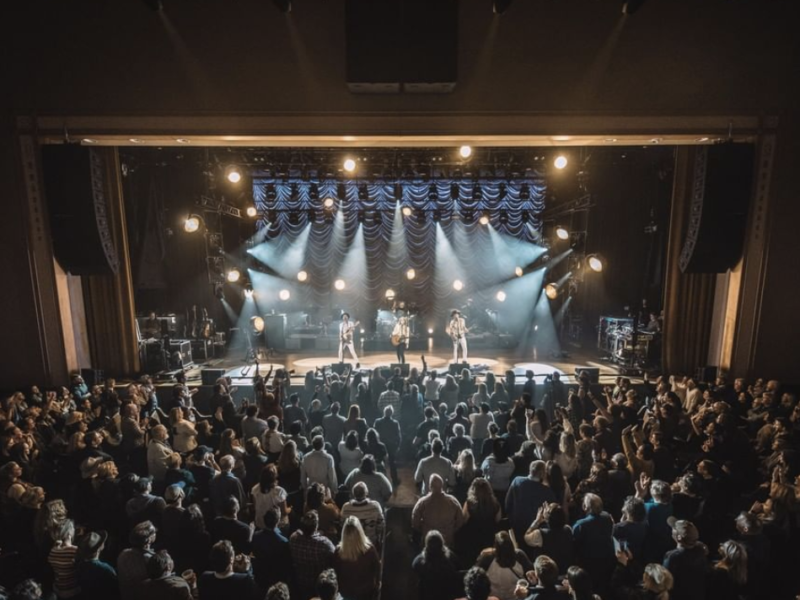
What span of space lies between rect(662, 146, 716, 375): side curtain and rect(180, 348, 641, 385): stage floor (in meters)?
1.08

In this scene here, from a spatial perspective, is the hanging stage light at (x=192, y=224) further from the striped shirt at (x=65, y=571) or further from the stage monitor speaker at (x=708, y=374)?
the stage monitor speaker at (x=708, y=374)

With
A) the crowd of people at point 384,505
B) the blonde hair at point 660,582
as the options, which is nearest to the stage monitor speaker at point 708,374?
the crowd of people at point 384,505

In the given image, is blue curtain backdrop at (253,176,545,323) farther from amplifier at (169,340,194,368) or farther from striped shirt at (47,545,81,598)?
striped shirt at (47,545,81,598)

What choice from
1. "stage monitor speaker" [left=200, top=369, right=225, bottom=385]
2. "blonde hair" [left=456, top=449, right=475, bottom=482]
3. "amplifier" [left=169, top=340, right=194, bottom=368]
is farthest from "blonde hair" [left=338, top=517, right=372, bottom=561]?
"amplifier" [left=169, top=340, right=194, bottom=368]

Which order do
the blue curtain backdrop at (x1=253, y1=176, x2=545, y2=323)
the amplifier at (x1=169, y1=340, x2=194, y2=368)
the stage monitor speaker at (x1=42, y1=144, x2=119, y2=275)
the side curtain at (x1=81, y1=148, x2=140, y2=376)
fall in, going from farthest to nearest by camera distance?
the blue curtain backdrop at (x1=253, y1=176, x2=545, y2=323)
the amplifier at (x1=169, y1=340, x2=194, y2=368)
the side curtain at (x1=81, y1=148, x2=140, y2=376)
the stage monitor speaker at (x1=42, y1=144, x2=119, y2=275)

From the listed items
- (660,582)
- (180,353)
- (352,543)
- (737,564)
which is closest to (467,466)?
(352,543)

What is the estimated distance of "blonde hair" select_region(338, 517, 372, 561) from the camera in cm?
326

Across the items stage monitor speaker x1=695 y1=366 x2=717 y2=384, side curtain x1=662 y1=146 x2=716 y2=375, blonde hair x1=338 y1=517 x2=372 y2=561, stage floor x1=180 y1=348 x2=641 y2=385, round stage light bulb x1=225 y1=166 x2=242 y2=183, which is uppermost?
round stage light bulb x1=225 y1=166 x2=242 y2=183

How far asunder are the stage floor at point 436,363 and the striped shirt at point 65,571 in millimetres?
6833

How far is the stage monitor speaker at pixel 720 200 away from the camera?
6977 mm

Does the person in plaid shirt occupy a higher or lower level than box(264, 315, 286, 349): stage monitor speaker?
higher

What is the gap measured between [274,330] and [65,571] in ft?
38.5

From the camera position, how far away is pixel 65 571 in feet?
10.8

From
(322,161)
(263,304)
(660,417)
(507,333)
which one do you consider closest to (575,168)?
(507,333)
